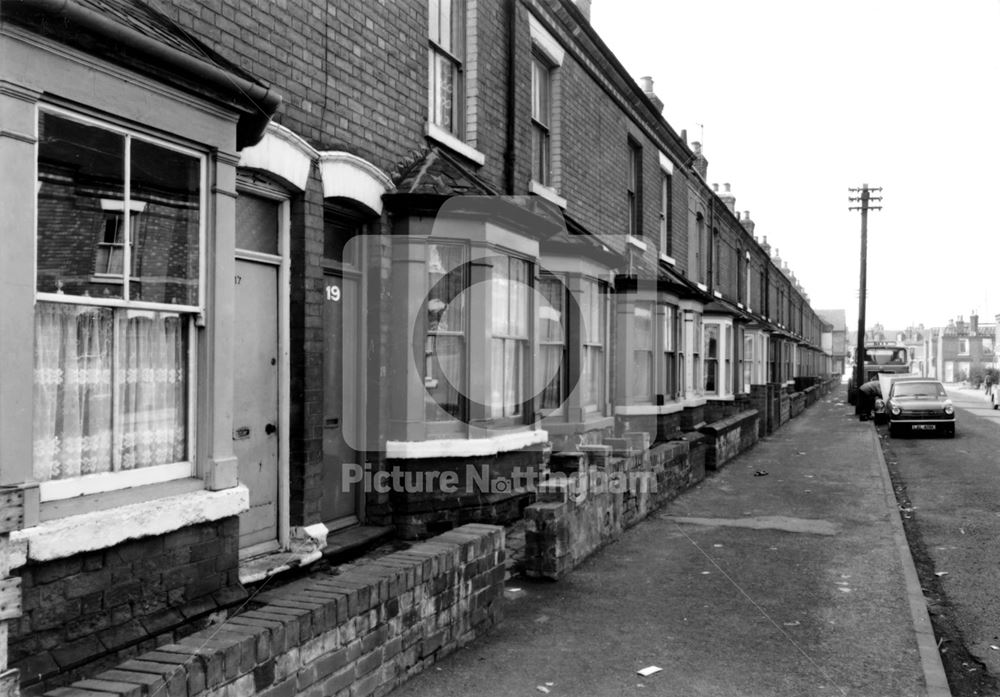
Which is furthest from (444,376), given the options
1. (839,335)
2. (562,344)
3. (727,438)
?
(839,335)

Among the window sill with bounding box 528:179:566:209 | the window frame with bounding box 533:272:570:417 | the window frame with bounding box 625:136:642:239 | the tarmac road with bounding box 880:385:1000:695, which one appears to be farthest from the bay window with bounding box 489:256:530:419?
the window frame with bounding box 625:136:642:239

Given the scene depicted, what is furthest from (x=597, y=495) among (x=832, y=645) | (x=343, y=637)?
(x=343, y=637)

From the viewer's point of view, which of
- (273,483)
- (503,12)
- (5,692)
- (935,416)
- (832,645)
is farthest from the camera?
(935,416)

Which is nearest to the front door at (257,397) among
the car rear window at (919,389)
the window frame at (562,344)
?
the window frame at (562,344)

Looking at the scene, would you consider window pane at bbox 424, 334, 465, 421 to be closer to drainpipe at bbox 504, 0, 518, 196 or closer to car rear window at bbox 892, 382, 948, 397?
drainpipe at bbox 504, 0, 518, 196

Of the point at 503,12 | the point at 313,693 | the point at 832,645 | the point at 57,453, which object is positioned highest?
the point at 503,12

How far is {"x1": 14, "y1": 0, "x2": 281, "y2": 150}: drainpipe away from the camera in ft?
11.7

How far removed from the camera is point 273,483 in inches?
248

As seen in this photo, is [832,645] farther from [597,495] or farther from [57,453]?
[57,453]

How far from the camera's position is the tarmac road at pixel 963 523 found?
248 inches

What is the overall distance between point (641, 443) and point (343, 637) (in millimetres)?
7661

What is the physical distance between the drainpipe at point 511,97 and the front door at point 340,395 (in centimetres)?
323

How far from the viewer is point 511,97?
9781 mm

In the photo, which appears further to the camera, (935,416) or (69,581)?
(935,416)
